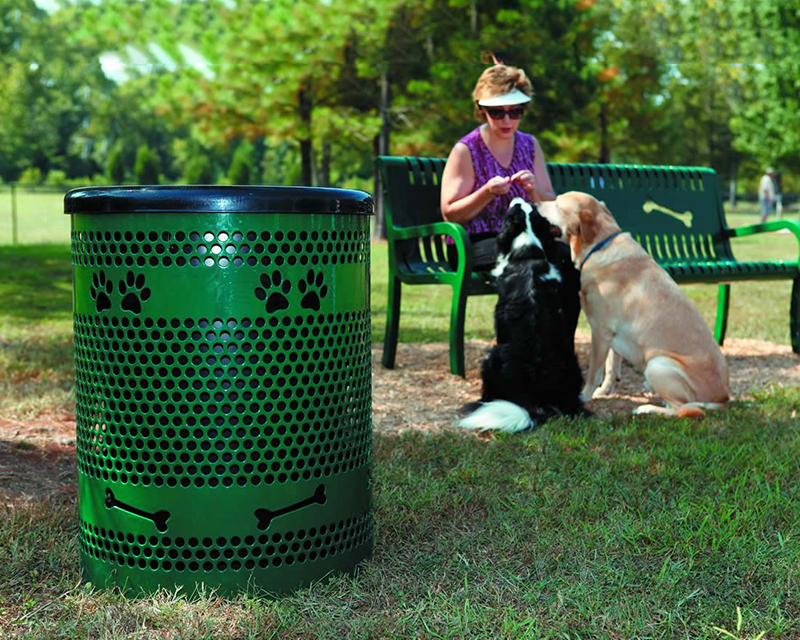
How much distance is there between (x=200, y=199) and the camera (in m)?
2.28

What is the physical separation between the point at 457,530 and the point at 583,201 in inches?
107

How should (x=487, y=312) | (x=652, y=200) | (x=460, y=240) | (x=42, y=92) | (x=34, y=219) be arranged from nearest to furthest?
(x=460, y=240) → (x=652, y=200) → (x=487, y=312) → (x=34, y=219) → (x=42, y=92)

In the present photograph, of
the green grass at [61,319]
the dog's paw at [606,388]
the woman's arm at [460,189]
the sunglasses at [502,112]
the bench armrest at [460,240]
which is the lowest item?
the dog's paw at [606,388]

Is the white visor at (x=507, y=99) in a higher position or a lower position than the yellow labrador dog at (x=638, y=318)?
higher

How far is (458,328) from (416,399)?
0.53 meters

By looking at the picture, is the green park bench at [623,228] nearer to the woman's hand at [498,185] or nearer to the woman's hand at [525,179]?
the woman's hand at [498,185]

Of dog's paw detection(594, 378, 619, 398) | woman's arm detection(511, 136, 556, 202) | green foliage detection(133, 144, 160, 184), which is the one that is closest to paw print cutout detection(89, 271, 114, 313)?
woman's arm detection(511, 136, 556, 202)

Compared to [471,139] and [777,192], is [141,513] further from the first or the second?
[777,192]

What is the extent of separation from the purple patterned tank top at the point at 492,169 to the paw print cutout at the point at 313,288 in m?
3.05

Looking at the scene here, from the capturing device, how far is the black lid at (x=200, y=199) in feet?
7.48

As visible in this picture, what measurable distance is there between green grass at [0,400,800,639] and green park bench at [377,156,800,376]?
1717mm

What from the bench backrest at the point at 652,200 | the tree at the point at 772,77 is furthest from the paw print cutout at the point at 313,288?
the tree at the point at 772,77

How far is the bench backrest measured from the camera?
243 inches

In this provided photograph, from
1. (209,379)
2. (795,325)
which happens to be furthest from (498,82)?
(209,379)
